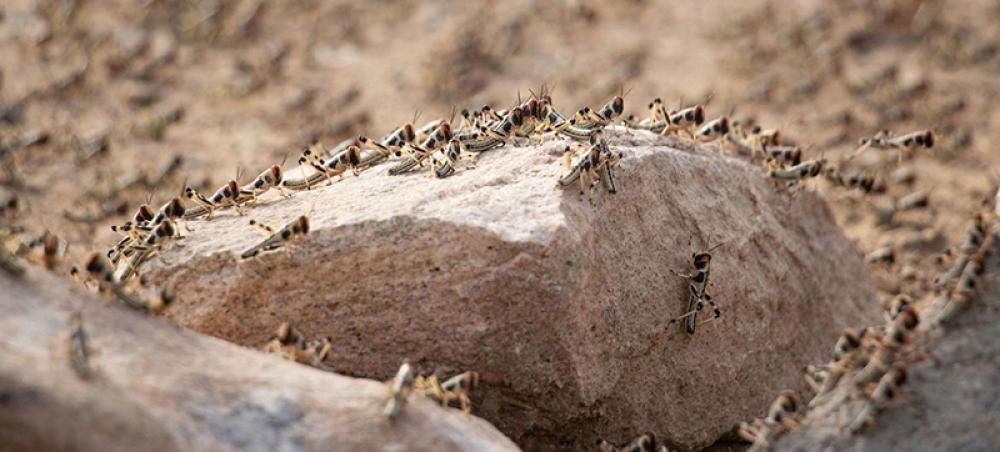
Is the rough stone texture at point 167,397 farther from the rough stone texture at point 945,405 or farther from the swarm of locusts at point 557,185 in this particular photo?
the rough stone texture at point 945,405

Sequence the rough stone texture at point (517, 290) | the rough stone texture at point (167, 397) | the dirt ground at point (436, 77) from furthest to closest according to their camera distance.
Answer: the dirt ground at point (436, 77), the rough stone texture at point (517, 290), the rough stone texture at point (167, 397)

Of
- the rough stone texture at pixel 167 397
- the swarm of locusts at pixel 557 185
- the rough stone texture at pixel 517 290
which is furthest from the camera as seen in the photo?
the rough stone texture at pixel 517 290

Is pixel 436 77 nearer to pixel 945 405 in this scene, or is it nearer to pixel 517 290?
pixel 517 290

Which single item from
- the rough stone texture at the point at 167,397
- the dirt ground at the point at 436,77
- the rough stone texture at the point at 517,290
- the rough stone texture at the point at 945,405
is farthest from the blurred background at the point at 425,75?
the rough stone texture at the point at 167,397

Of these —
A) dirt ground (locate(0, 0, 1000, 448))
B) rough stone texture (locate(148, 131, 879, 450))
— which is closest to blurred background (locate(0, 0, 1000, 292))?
dirt ground (locate(0, 0, 1000, 448))

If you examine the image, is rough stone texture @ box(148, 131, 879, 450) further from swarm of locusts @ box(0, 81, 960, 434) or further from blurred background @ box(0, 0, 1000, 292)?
blurred background @ box(0, 0, 1000, 292)

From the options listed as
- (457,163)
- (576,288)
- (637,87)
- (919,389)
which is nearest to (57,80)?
(637,87)

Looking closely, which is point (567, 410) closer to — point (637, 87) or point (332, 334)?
point (332, 334)
